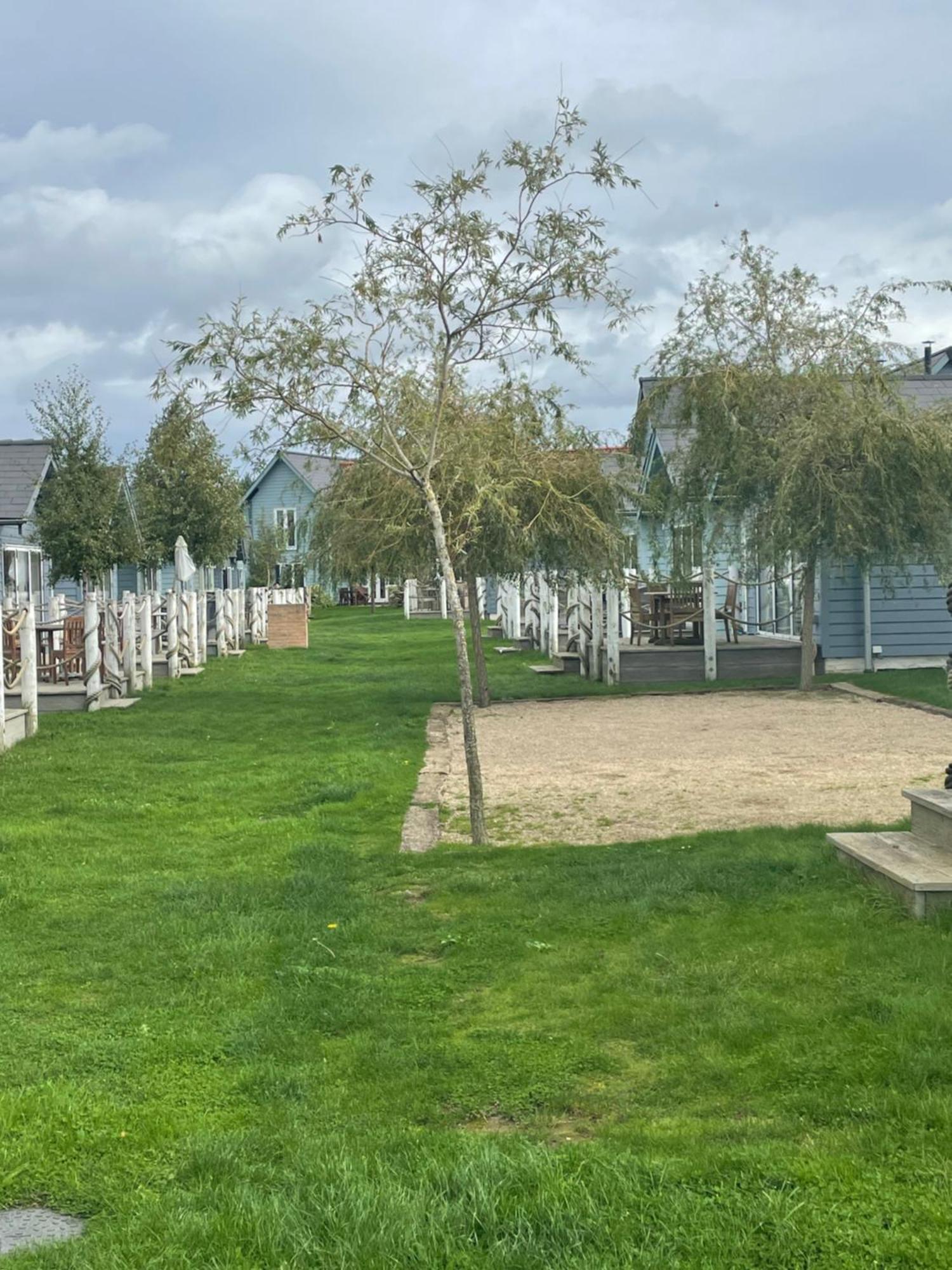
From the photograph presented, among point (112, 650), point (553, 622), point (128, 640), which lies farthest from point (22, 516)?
point (553, 622)

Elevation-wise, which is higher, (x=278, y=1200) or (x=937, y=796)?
(x=937, y=796)

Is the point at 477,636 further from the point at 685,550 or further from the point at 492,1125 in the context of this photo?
the point at 492,1125

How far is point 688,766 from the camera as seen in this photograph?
37.4 feet

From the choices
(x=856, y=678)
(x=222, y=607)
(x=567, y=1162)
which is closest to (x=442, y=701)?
(x=856, y=678)

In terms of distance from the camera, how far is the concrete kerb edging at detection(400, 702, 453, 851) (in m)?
8.36

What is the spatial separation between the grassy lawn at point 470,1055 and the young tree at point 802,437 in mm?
9510

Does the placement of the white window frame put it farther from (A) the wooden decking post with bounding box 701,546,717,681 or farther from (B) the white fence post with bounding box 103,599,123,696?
(A) the wooden decking post with bounding box 701,546,717,681

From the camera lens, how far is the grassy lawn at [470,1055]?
3002 mm

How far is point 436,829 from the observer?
8.78m

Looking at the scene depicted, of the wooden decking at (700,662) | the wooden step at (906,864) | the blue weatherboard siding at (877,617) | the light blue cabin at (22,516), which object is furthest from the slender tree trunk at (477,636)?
the wooden step at (906,864)

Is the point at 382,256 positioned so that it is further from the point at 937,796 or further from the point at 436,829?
the point at 937,796

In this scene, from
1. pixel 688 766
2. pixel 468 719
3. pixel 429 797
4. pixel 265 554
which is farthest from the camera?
pixel 265 554

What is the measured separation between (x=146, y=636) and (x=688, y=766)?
1043 cm

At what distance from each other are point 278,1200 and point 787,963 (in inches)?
99.1
